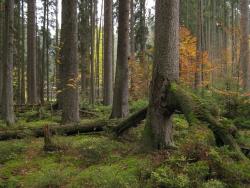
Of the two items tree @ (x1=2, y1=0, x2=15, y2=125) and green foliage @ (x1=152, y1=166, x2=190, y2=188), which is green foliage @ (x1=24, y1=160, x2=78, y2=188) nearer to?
green foliage @ (x1=152, y1=166, x2=190, y2=188)

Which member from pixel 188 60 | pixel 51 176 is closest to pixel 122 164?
pixel 51 176

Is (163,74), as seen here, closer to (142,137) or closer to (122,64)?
(142,137)

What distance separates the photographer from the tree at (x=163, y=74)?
920 cm

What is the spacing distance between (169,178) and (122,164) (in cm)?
181

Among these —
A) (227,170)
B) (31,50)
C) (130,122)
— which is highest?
(31,50)

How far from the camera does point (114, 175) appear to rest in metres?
7.56

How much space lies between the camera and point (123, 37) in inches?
512

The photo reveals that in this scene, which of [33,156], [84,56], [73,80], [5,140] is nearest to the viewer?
[33,156]

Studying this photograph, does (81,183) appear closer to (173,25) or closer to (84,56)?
(173,25)

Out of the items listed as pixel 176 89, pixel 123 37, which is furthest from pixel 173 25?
pixel 123 37

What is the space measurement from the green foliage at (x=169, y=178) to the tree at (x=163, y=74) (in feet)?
7.18

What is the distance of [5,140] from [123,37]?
4.92 m

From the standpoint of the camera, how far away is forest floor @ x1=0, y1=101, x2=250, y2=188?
275 inches

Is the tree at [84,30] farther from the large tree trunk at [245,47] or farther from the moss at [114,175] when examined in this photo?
the moss at [114,175]
